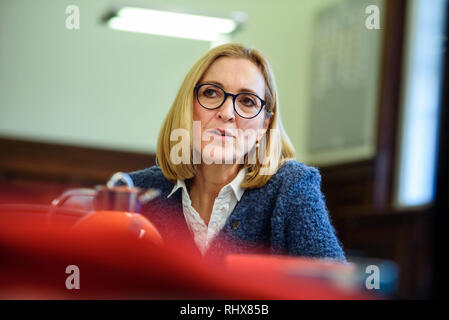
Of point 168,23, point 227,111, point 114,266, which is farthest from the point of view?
A: point 168,23

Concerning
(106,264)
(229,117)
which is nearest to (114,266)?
(106,264)

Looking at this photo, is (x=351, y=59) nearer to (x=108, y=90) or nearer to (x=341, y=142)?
(x=341, y=142)

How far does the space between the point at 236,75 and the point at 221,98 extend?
3 cm

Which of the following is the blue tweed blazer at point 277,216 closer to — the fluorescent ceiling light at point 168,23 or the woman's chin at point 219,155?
the woman's chin at point 219,155

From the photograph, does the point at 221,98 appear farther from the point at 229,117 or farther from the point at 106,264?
the point at 106,264

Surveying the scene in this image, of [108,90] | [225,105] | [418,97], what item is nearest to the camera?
[225,105]

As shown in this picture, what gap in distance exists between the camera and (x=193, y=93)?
60 centimetres

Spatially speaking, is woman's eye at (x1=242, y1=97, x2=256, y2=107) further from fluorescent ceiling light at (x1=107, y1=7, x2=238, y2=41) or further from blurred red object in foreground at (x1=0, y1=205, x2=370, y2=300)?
fluorescent ceiling light at (x1=107, y1=7, x2=238, y2=41)

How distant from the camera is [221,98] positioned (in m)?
0.59

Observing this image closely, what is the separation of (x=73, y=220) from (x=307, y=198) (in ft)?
0.91

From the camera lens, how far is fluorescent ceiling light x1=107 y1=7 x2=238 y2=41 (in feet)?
3.79

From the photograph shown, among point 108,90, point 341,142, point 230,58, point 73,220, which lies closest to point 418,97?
point 341,142

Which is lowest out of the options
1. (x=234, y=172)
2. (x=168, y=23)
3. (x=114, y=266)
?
(x=114, y=266)

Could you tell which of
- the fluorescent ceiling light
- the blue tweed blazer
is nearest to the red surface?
the blue tweed blazer
